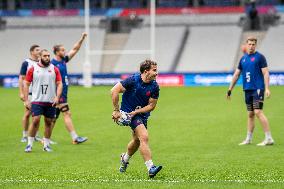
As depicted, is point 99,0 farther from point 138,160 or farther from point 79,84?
point 138,160

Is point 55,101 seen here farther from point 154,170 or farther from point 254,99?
point 154,170

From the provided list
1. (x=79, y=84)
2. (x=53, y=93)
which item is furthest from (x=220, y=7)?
(x=53, y=93)

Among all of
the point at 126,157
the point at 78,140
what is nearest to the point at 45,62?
the point at 78,140

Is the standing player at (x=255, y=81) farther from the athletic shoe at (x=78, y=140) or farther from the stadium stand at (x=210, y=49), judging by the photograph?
the stadium stand at (x=210, y=49)

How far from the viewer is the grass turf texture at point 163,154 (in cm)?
1150

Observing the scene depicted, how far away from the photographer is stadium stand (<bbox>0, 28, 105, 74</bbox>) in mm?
55906

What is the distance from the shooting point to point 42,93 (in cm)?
1616

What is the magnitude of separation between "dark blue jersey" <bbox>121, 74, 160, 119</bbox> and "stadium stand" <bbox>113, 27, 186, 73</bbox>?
4203cm

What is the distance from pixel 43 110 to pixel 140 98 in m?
4.43

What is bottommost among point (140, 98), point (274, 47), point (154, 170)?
point (274, 47)

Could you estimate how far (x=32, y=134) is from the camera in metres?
16.0

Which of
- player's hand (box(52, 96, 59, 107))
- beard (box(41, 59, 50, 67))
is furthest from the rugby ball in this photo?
beard (box(41, 59, 50, 67))

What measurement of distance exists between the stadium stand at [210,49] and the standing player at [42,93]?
37496 mm

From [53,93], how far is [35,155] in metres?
1.49
